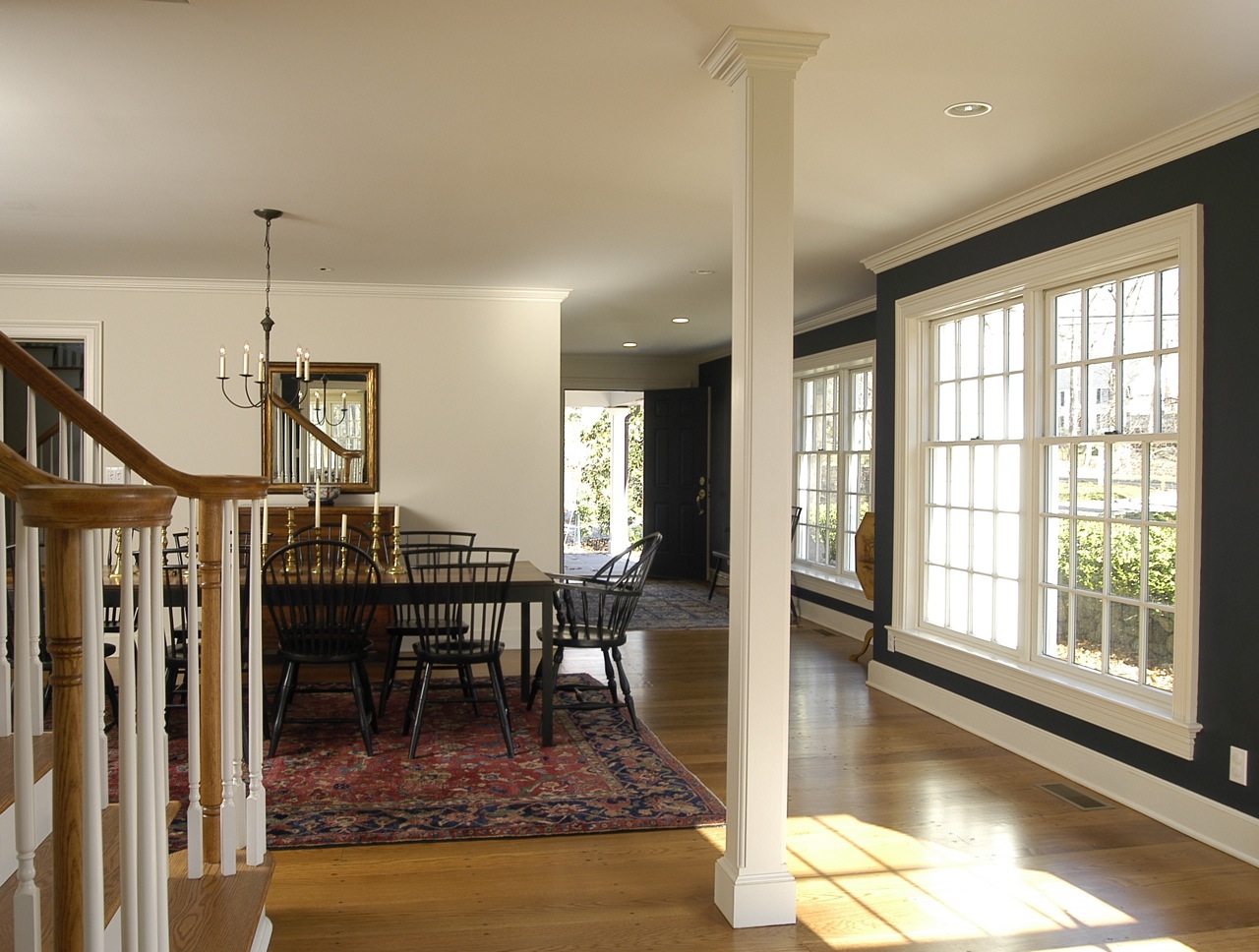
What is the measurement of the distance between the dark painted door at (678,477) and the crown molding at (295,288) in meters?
4.17

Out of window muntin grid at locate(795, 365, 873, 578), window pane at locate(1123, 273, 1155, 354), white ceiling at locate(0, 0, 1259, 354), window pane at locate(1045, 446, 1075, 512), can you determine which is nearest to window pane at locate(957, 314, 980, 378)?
white ceiling at locate(0, 0, 1259, 354)

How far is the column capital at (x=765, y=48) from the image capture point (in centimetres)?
281

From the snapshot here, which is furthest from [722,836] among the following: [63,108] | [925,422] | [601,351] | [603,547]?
[603,547]

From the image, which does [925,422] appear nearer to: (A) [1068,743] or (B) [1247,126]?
(A) [1068,743]

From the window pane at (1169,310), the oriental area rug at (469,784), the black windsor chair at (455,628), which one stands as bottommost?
the oriental area rug at (469,784)

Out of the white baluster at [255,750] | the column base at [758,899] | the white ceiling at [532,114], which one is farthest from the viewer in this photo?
the column base at [758,899]

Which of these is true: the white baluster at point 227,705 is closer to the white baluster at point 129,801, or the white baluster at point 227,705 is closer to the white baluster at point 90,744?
the white baluster at point 129,801

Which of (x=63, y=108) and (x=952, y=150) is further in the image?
(x=952, y=150)

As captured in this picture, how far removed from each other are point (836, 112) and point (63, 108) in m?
2.65

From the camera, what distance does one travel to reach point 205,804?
242 cm

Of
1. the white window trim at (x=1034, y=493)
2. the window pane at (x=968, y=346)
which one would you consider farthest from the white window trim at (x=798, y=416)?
the window pane at (x=968, y=346)

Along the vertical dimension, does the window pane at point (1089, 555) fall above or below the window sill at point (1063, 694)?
above

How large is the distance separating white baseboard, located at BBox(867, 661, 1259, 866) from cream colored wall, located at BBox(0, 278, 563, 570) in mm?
3041

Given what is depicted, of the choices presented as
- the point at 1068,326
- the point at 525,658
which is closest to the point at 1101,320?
the point at 1068,326
